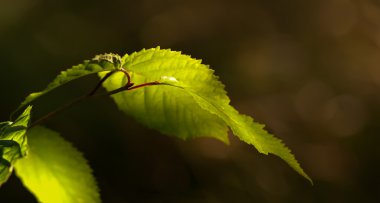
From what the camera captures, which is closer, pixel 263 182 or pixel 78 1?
pixel 263 182

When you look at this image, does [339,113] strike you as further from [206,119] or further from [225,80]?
[206,119]

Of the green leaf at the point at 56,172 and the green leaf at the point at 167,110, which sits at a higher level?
the green leaf at the point at 167,110

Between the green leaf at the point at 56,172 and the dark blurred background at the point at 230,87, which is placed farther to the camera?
the dark blurred background at the point at 230,87

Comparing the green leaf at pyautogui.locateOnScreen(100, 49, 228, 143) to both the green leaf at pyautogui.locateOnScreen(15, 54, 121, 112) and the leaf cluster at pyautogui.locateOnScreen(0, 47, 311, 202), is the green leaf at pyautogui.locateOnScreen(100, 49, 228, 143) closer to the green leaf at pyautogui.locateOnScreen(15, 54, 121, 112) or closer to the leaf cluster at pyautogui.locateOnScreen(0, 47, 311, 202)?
the leaf cluster at pyautogui.locateOnScreen(0, 47, 311, 202)

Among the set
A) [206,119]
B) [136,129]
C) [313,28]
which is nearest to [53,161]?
[206,119]

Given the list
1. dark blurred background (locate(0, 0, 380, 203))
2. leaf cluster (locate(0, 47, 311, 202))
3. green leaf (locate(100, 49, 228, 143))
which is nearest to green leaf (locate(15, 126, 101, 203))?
leaf cluster (locate(0, 47, 311, 202))

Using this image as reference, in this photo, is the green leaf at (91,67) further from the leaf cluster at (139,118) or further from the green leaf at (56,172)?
the green leaf at (56,172)

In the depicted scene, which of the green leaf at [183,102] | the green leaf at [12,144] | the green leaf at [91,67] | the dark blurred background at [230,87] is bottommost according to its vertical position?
the green leaf at [12,144]

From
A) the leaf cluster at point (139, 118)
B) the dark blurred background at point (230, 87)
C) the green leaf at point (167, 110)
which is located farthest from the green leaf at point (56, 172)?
the dark blurred background at point (230, 87)
